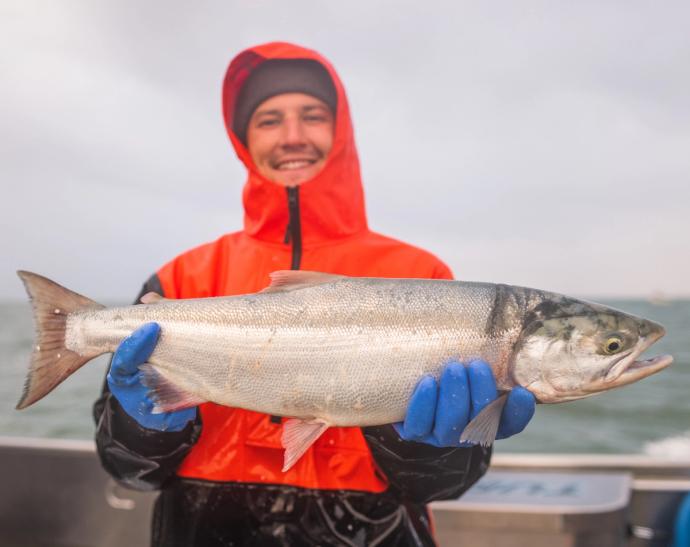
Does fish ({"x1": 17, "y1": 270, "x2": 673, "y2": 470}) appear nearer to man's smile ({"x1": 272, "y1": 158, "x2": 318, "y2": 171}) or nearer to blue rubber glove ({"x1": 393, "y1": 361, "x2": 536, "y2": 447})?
blue rubber glove ({"x1": 393, "y1": 361, "x2": 536, "y2": 447})

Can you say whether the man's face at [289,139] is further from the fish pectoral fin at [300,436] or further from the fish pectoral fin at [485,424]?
the fish pectoral fin at [485,424]

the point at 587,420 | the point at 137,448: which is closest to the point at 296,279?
the point at 137,448

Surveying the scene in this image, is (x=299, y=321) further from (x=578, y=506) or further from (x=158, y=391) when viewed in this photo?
(x=578, y=506)

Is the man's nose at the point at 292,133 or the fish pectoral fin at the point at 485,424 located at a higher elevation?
the man's nose at the point at 292,133

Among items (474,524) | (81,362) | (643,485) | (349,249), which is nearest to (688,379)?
(643,485)

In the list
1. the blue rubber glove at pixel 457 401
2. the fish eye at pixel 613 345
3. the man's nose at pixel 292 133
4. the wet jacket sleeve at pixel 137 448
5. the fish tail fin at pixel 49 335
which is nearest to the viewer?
the blue rubber glove at pixel 457 401

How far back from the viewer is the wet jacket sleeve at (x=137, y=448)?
2980 millimetres

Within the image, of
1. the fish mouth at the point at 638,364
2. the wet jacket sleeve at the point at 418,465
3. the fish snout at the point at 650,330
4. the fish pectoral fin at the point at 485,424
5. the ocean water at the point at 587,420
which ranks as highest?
the fish snout at the point at 650,330

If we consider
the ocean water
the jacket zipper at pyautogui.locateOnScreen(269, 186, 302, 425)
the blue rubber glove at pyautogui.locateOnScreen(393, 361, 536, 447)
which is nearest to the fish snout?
the blue rubber glove at pyautogui.locateOnScreen(393, 361, 536, 447)

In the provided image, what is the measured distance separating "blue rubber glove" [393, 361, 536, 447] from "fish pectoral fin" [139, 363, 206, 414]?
110cm

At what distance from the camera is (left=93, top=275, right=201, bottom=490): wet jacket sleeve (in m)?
2.98

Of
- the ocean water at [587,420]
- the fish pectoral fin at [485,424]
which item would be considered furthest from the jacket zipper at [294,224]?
the ocean water at [587,420]

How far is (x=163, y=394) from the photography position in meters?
2.81

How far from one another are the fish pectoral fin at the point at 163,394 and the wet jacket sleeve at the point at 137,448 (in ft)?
0.82
